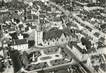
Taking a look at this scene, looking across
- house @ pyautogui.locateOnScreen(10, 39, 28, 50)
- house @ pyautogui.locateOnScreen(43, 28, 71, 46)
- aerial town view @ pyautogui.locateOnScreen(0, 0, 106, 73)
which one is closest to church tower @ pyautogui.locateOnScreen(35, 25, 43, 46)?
aerial town view @ pyautogui.locateOnScreen(0, 0, 106, 73)

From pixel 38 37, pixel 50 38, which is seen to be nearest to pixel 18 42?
pixel 38 37

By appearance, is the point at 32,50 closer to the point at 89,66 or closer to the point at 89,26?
the point at 89,66

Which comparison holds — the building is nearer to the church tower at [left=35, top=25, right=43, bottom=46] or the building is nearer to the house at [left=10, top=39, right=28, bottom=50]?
the church tower at [left=35, top=25, right=43, bottom=46]

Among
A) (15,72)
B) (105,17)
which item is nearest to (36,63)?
(15,72)

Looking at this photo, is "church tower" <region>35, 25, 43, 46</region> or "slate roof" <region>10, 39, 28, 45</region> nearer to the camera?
"slate roof" <region>10, 39, 28, 45</region>

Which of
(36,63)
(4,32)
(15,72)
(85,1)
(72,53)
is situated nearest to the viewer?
(15,72)

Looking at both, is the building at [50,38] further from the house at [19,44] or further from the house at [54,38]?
the house at [19,44]

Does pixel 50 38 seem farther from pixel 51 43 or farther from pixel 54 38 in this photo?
pixel 51 43
